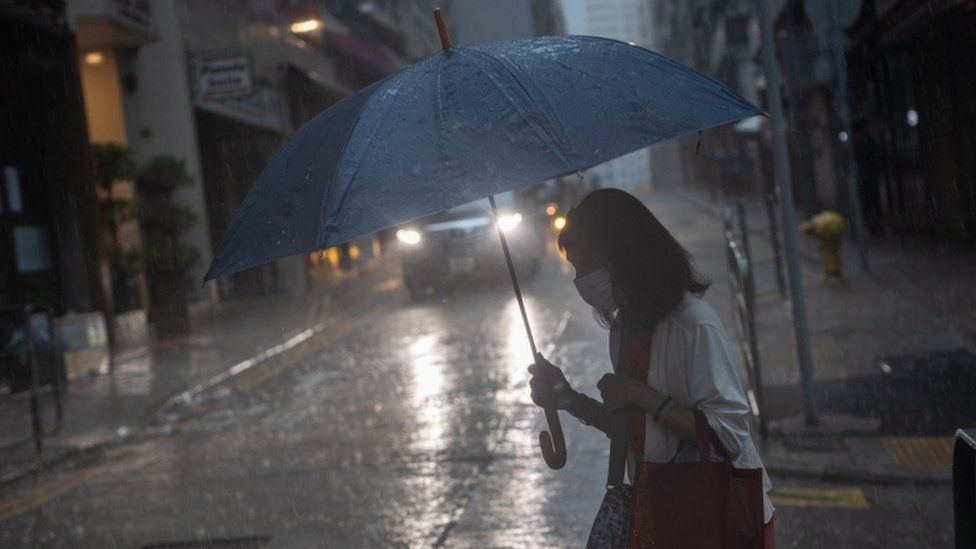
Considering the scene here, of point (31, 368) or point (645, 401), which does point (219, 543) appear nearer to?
point (645, 401)

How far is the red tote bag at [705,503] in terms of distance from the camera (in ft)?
→ 8.26

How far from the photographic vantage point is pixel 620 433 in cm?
270

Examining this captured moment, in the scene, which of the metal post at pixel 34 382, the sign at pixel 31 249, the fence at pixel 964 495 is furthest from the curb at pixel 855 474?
the sign at pixel 31 249

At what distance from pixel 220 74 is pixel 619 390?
56.7 feet

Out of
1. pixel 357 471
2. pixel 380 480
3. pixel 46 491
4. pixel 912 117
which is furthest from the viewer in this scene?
pixel 912 117

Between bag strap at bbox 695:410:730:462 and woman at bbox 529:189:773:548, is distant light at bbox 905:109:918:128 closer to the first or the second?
woman at bbox 529:189:773:548

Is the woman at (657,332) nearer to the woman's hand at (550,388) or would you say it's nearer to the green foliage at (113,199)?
the woman's hand at (550,388)

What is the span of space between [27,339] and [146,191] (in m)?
9.01

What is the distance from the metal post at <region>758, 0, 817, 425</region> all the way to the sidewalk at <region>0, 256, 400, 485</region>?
5819 mm

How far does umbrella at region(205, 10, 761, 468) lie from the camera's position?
2.66 m

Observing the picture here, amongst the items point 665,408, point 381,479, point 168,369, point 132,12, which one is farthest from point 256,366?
point 665,408

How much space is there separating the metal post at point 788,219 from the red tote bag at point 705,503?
4.43 meters

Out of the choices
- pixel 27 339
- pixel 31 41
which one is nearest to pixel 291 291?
pixel 31 41

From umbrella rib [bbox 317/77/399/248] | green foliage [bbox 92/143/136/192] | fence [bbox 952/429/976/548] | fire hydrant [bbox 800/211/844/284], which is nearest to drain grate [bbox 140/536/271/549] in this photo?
umbrella rib [bbox 317/77/399/248]
